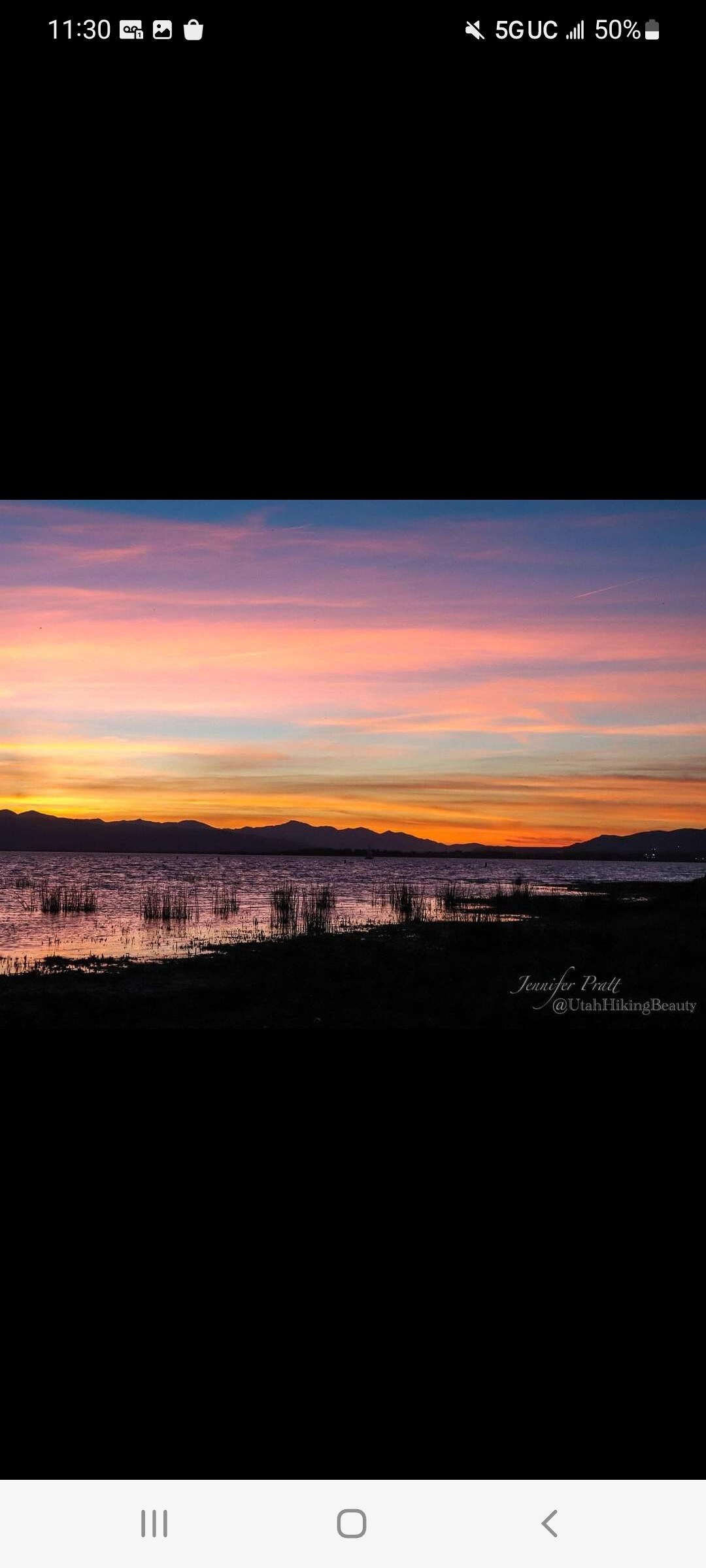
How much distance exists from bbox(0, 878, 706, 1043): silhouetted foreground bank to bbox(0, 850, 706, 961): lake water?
1607 millimetres

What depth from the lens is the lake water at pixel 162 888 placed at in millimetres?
12719

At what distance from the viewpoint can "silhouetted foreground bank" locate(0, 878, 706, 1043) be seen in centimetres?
620

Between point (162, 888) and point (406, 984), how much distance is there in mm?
15207

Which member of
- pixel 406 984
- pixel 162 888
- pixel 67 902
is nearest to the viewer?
pixel 406 984

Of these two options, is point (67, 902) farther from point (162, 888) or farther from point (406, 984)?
point (406, 984)

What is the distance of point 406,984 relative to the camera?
8.81 metres
